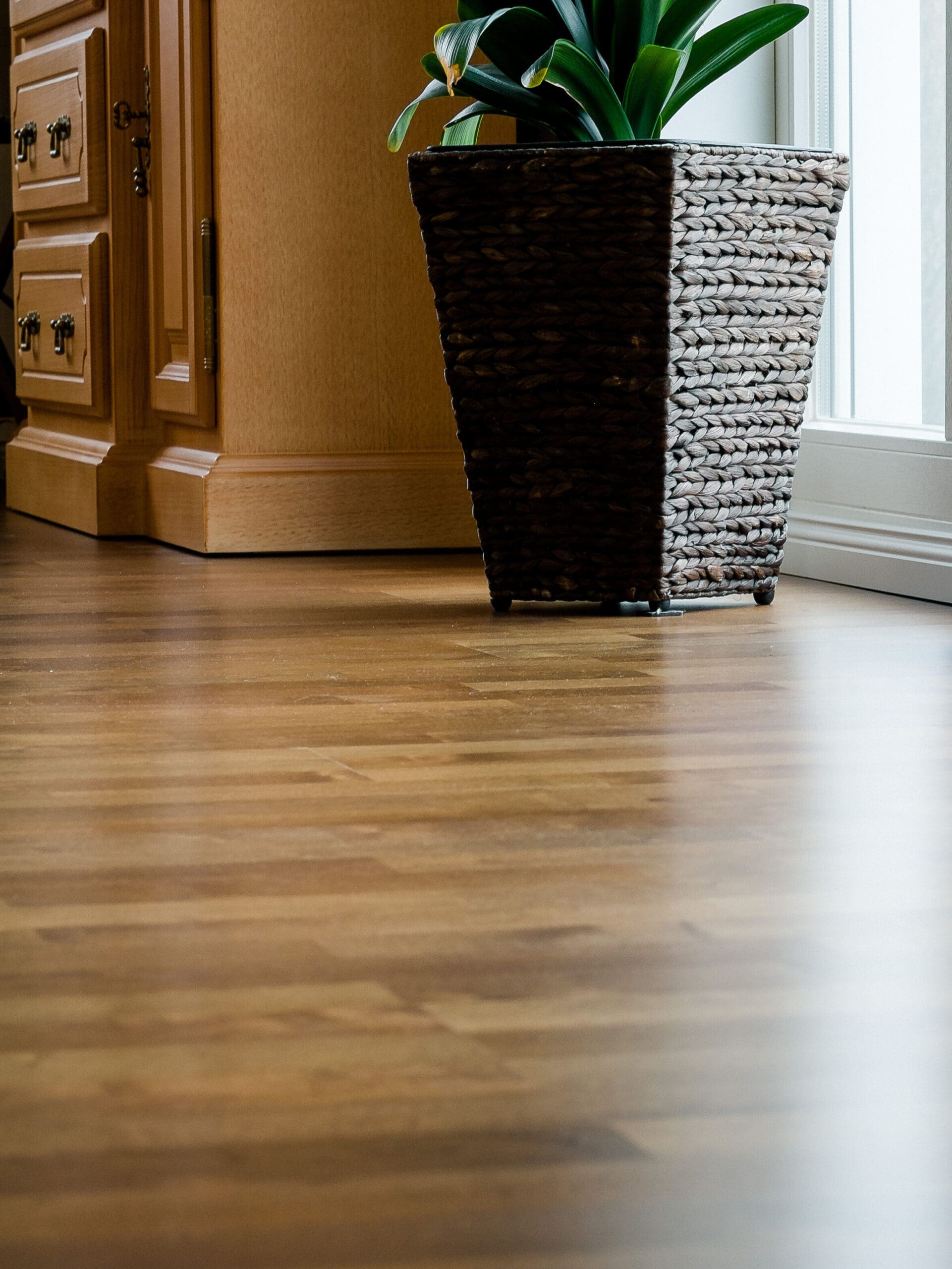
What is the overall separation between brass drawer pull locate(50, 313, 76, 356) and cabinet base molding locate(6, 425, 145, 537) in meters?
0.13

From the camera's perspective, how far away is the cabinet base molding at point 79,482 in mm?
2613

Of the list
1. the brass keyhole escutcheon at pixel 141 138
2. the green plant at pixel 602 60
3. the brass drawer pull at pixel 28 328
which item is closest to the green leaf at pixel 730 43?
the green plant at pixel 602 60

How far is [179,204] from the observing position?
7.93 ft

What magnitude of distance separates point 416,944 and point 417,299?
177cm

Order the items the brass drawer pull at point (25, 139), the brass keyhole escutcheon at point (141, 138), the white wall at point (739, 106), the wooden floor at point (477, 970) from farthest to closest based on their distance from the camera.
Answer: the brass drawer pull at point (25, 139) → the brass keyhole escutcheon at point (141, 138) → the white wall at point (739, 106) → the wooden floor at point (477, 970)

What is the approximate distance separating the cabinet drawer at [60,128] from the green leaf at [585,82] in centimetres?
109

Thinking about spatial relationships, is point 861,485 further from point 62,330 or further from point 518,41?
point 62,330

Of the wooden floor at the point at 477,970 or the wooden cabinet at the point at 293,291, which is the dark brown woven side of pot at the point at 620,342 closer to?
the wooden floor at the point at 477,970

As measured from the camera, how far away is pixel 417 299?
2.38 metres

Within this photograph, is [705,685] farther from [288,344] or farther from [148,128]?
[148,128]

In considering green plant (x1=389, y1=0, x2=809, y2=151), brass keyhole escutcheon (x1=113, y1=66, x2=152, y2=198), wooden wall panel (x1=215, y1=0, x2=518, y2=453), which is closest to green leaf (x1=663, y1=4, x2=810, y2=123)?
green plant (x1=389, y1=0, x2=809, y2=151)

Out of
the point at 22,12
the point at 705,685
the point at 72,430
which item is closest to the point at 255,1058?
the point at 705,685

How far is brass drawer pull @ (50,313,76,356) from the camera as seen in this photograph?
273 centimetres

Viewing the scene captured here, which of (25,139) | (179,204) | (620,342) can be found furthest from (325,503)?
(25,139)
